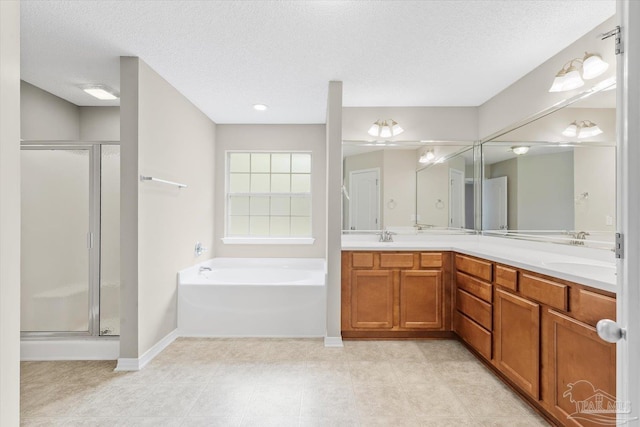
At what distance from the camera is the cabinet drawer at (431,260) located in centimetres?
327

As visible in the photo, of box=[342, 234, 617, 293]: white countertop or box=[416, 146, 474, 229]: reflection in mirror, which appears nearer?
box=[342, 234, 617, 293]: white countertop

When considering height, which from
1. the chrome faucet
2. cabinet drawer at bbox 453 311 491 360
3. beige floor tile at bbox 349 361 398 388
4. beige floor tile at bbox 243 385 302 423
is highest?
the chrome faucet

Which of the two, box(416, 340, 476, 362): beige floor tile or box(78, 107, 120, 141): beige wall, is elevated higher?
box(78, 107, 120, 141): beige wall

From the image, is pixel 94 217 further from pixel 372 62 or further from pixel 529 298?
pixel 529 298

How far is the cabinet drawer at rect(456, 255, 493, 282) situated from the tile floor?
0.71 metres

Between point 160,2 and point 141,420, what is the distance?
2421 millimetres

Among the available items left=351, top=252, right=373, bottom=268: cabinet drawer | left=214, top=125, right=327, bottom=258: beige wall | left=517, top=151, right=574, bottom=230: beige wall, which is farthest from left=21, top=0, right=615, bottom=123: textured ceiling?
left=351, top=252, right=373, bottom=268: cabinet drawer

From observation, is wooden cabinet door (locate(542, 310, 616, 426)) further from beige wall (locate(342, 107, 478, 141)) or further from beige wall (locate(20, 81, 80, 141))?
beige wall (locate(20, 81, 80, 141))

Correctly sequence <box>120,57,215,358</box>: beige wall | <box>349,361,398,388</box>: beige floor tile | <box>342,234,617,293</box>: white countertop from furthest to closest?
<box>120,57,215,358</box>: beige wall
<box>349,361,398,388</box>: beige floor tile
<box>342,234,617,293</box>: white countertop

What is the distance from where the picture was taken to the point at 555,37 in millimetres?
2363

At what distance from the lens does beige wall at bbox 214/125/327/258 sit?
179 inches
